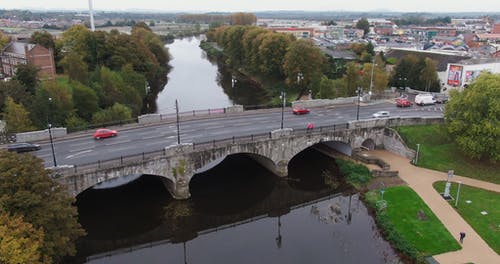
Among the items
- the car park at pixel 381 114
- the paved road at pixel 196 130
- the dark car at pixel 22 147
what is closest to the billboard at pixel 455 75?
the paved road at pixel 196 130

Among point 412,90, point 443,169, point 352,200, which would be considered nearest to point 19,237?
point 352,200

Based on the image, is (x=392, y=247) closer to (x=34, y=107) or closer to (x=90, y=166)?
(x=90, y=166)

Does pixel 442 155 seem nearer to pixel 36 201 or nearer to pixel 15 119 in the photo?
pixel 36 201

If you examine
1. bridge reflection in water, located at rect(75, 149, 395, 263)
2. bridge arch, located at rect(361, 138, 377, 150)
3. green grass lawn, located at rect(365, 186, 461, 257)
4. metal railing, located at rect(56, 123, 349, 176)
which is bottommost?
bridge reflection in water, located at rect(75, 149, 395, 263)

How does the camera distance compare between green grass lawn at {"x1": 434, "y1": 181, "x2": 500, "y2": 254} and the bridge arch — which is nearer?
green grass lawn at {"x1": 434, "y1": 181, "x2": 500, "y2": 254}

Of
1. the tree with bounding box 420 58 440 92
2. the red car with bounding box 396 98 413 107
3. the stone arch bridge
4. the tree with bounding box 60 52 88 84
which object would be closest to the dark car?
the stone arch bridge

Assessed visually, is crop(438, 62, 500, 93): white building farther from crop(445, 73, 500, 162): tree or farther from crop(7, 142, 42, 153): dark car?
crop(7, 142, 42, 153): dark car
